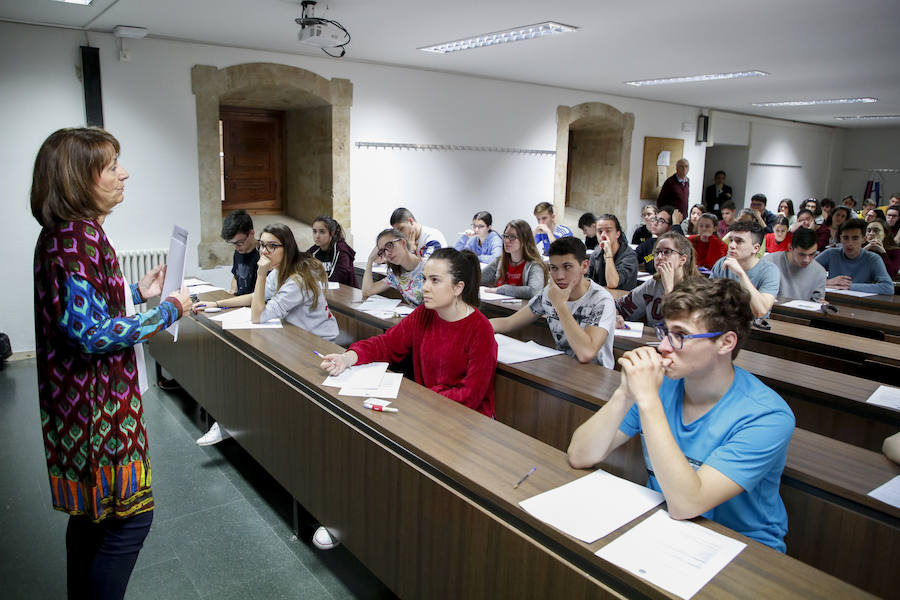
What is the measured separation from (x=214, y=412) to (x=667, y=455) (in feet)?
9.33

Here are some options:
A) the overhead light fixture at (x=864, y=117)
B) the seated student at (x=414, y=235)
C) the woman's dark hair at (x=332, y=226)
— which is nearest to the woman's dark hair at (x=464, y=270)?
the woman's dark hair at (x=332, y=226)

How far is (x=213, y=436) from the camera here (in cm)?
372

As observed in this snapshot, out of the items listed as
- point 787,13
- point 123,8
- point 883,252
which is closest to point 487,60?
point 787,13

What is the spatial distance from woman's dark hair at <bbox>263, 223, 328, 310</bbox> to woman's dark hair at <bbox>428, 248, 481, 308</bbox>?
1.20 meters

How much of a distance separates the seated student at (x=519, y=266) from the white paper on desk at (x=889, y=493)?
9.86 ft

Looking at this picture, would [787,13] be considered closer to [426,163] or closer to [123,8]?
[426,163]

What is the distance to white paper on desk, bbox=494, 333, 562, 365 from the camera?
299 centimetres

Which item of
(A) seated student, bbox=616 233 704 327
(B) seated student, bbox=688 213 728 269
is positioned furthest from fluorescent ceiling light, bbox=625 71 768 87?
(A) seated student, bbox=616 233 704 327

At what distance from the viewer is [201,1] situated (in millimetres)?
4480

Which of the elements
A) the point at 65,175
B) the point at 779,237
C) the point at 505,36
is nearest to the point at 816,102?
the point at 779,237

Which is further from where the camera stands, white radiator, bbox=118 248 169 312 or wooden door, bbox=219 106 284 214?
wooden door, bbox=219 106 284 214

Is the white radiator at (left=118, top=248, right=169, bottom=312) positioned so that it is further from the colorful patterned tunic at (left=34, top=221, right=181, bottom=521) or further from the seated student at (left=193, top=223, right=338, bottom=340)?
the colorful patterned tunic at (left=34, top=221, right=181, bottom=521)

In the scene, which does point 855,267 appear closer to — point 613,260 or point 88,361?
point 613,260

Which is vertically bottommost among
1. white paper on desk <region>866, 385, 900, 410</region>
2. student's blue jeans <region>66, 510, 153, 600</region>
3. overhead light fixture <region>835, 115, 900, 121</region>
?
student's blue jeans <region>66, 510, 153, 600</region>
